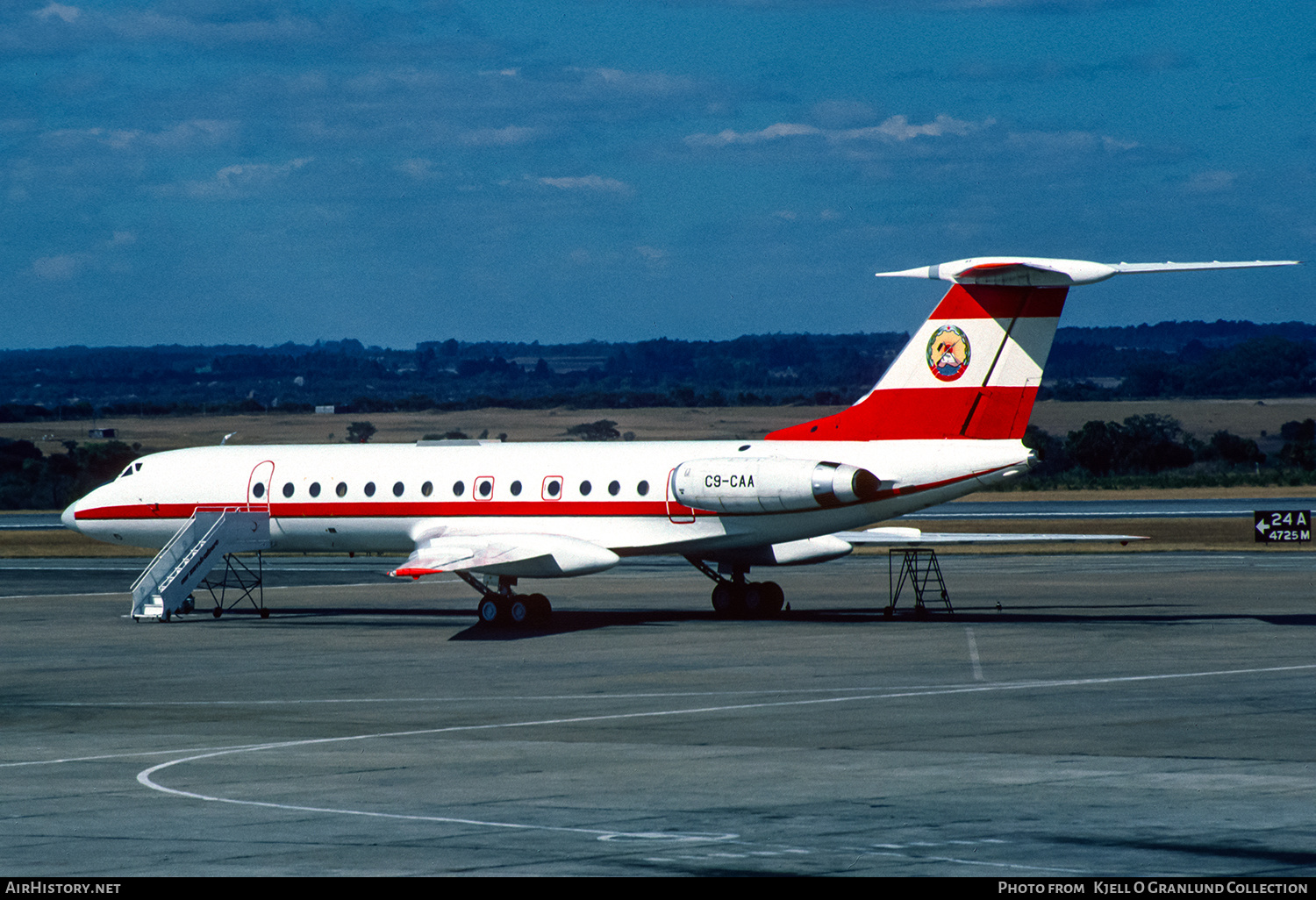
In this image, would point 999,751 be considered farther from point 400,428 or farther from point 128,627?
point 400,428

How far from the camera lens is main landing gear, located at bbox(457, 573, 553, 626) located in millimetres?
33562

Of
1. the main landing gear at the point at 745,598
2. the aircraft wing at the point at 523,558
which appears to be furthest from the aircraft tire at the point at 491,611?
the main landing gear at the point at 745,598

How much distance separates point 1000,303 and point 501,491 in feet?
34.8

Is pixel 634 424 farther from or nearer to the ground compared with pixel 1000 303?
farther from the ground

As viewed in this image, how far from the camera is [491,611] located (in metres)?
33.5

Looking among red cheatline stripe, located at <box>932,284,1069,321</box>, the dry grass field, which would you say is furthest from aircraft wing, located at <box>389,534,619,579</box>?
the dry grass field

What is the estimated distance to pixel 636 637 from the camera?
31531 mm

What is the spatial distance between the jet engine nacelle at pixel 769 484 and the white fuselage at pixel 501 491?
1.11ft

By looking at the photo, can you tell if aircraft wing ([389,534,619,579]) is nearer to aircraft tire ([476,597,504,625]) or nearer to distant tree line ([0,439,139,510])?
aircraft tire ([476,597,504,625])

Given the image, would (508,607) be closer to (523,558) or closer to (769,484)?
(523,558)

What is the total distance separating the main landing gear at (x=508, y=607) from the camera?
110 feet

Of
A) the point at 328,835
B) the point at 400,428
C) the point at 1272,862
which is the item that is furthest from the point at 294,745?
the point at 400,428

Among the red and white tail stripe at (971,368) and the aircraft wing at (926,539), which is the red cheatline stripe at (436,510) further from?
the aircraft wing at (926,539)

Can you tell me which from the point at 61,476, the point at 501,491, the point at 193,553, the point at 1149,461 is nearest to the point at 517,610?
the point at 501,491
